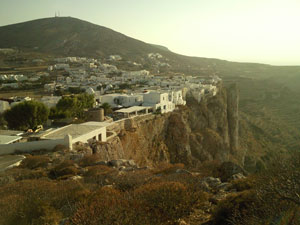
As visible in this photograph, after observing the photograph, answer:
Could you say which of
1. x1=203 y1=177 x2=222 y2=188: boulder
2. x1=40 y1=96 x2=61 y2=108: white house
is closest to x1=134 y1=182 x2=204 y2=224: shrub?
x1=203 y1=177 x2=222 y2=188: boulder

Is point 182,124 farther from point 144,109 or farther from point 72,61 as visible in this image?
point 72,61

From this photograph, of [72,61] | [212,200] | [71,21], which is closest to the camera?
[212,200]

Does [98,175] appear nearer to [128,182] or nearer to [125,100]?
[128,182]

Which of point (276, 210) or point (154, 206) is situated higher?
point (276, 210)

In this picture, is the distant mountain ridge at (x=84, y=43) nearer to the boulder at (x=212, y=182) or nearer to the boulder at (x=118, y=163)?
the boulder at (x=118, y=163)

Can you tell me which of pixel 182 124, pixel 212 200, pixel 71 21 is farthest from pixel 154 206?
pixel 71 21

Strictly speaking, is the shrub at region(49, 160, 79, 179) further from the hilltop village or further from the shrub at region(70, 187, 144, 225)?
the shrub at region(70, 187, 144, 225)

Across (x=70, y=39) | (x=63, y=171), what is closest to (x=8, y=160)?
(x=63, y=171)
